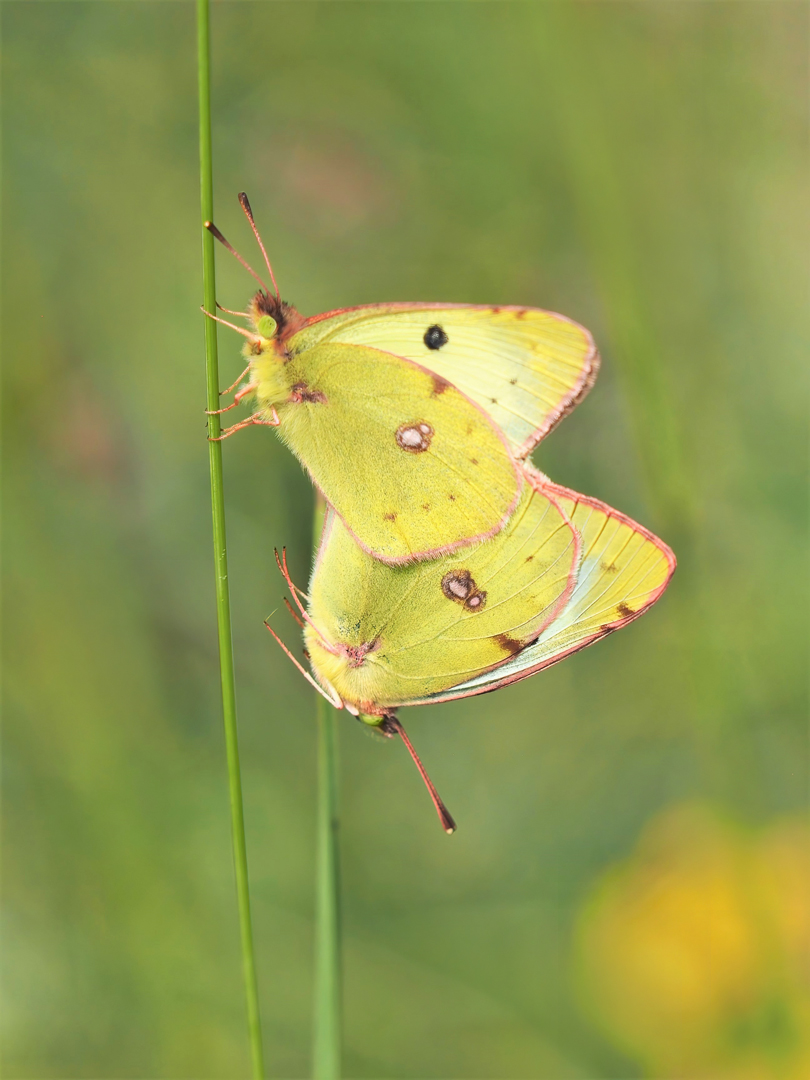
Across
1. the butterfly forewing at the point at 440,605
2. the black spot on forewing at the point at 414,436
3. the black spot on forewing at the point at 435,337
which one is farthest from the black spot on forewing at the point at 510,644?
the black spot on forewing at the point at 435,337

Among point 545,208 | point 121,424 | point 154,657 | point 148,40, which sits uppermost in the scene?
point 148,40

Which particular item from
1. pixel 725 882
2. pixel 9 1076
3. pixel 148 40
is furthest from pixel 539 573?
pixel 148 40

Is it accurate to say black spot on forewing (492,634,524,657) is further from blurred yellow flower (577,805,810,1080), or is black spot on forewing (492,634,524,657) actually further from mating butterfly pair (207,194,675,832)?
blurred yellow flower (577,805,810,1080)

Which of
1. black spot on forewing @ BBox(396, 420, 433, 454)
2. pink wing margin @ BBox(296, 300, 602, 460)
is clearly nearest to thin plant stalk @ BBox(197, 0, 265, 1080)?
pink wing margin @ BBox(296, 300, 602, 460)

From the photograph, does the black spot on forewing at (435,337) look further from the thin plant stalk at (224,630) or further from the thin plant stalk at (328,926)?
the thin plant stalk at (328,926)

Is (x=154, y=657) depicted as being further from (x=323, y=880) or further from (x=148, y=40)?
(x=148, y=40)
